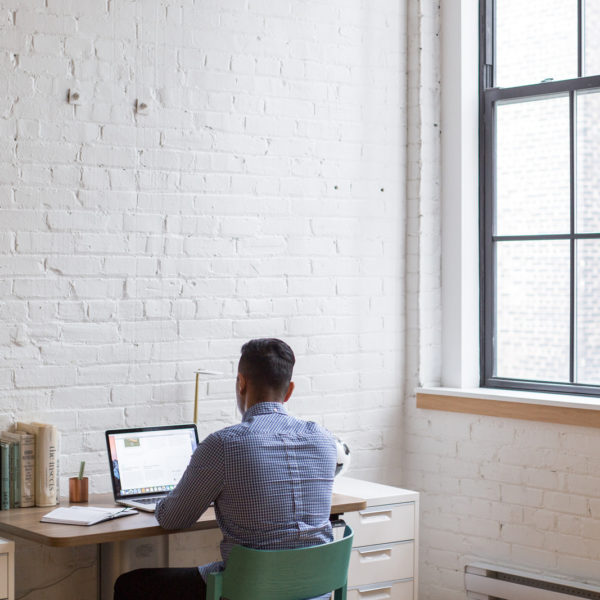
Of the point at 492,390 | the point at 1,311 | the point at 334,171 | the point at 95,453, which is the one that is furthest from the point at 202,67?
the point at 492,390

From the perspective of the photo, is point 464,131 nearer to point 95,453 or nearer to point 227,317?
point 227,317

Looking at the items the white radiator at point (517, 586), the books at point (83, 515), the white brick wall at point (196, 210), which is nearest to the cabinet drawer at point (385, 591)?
the white radiator at point (517, 586)

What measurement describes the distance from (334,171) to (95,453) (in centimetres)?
157

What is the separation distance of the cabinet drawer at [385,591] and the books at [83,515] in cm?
102

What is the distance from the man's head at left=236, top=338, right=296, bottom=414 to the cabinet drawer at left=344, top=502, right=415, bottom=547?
3.11ft

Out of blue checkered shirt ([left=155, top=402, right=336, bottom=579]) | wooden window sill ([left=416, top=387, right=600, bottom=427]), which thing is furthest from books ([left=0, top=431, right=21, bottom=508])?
wooden window sill ([left=416, top=387, right=600, bottom=427])

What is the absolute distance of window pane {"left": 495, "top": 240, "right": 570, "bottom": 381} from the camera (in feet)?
13.8

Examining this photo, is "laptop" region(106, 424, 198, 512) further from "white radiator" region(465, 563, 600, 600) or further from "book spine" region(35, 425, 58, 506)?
"white radiator" region(465, 563, 600, 600)

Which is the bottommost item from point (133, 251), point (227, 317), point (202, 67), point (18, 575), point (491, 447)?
point (18, 575)

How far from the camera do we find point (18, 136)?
342 centimetres

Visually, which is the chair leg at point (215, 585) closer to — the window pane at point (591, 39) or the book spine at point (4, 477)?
the book spine at point (4, 477)

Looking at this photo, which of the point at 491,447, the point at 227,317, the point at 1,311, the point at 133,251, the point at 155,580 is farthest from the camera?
the point at 491,447

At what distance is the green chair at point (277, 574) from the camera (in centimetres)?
264

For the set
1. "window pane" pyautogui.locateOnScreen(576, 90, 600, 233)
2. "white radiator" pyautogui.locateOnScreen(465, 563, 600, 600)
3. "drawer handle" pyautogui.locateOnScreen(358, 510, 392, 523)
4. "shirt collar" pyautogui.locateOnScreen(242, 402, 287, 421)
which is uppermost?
"window pane" pyautogui.locateOnScreen(576, 90, 600, 233)
